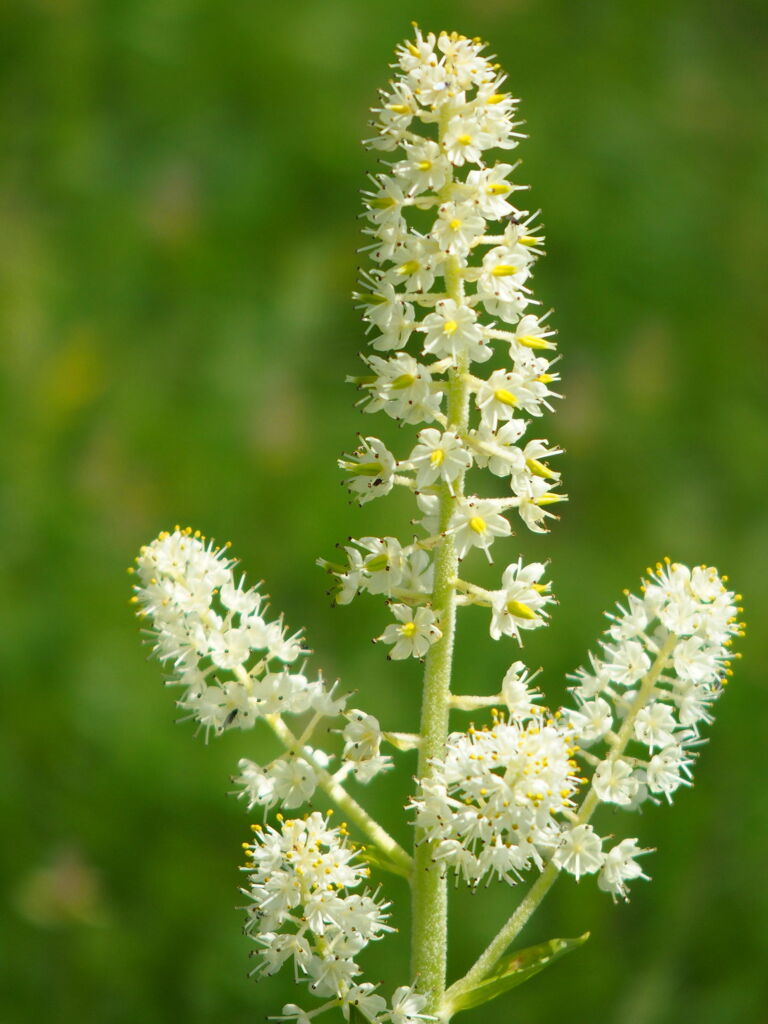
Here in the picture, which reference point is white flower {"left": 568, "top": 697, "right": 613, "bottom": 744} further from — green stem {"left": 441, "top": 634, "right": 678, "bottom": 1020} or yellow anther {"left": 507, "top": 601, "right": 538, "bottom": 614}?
yellow anther {"left": 507, "top": 601, "right": 538, "bottom": 614}

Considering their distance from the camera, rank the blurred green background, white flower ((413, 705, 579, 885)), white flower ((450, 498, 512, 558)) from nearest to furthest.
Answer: white flower ((413, 705, 579, 885)), white flower ((450, 498, 512, 558)), the blurred green background

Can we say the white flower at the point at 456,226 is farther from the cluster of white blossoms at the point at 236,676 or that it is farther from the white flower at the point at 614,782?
the white flower at the point at 614,782

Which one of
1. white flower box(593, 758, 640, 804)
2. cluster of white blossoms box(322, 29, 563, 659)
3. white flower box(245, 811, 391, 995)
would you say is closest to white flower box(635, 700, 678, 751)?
white flower box(593, 758, 640, 804)

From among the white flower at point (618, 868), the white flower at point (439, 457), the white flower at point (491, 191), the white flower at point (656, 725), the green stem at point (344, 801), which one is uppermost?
the white flower at point (491, 191)

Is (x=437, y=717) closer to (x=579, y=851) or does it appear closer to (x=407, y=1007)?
(x=579, y=851)

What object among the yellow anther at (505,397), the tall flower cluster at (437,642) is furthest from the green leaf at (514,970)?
the yellow anther at (505,397)

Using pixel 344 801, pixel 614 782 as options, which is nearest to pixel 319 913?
pixel 344 801
